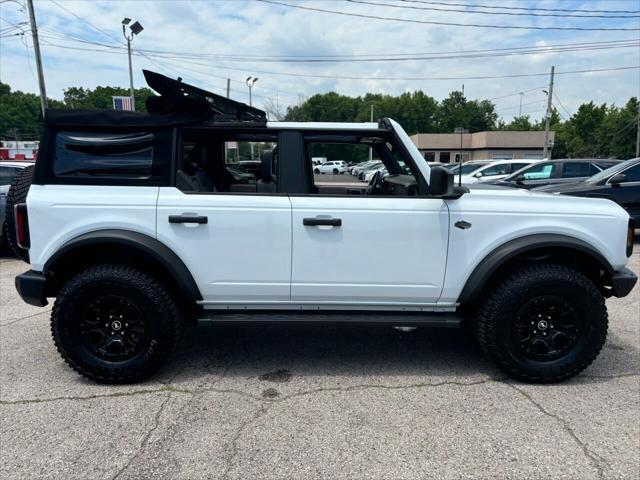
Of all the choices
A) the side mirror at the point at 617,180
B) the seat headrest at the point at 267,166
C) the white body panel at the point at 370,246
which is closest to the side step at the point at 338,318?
→ the white body panel at the point at 370,246

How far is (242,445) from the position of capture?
2.61 m

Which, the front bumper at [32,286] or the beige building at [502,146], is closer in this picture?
the front bumper at [32,286]

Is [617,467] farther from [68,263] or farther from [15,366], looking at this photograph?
[15,366]

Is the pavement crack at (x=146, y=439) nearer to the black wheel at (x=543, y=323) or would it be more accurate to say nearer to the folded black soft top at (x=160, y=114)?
the folded black soft top at (x=160, y=114)

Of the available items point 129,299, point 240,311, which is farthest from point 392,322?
point 129,299

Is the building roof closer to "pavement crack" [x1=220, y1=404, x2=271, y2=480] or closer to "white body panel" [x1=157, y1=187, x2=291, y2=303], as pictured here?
"white body panel" [x1=157, y1=187, x2=291, y2=303]

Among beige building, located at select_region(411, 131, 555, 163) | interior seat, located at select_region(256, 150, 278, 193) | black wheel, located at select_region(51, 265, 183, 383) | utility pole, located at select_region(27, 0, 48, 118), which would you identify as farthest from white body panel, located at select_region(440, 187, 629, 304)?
beige building, located at select_region(411, 131, 555, 163)

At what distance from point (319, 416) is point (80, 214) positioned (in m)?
2.14

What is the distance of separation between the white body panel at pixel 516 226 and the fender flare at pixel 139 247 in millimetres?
1896

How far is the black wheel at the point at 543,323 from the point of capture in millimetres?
3229

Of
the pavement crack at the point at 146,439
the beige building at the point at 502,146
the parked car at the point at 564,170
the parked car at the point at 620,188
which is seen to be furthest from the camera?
the beige building at the point at 502,146

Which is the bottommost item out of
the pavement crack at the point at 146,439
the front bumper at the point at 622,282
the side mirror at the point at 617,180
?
the pavement crack at the point at 146,439

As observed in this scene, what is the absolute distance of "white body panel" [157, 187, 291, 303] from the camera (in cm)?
317

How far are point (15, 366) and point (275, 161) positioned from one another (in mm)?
2660
